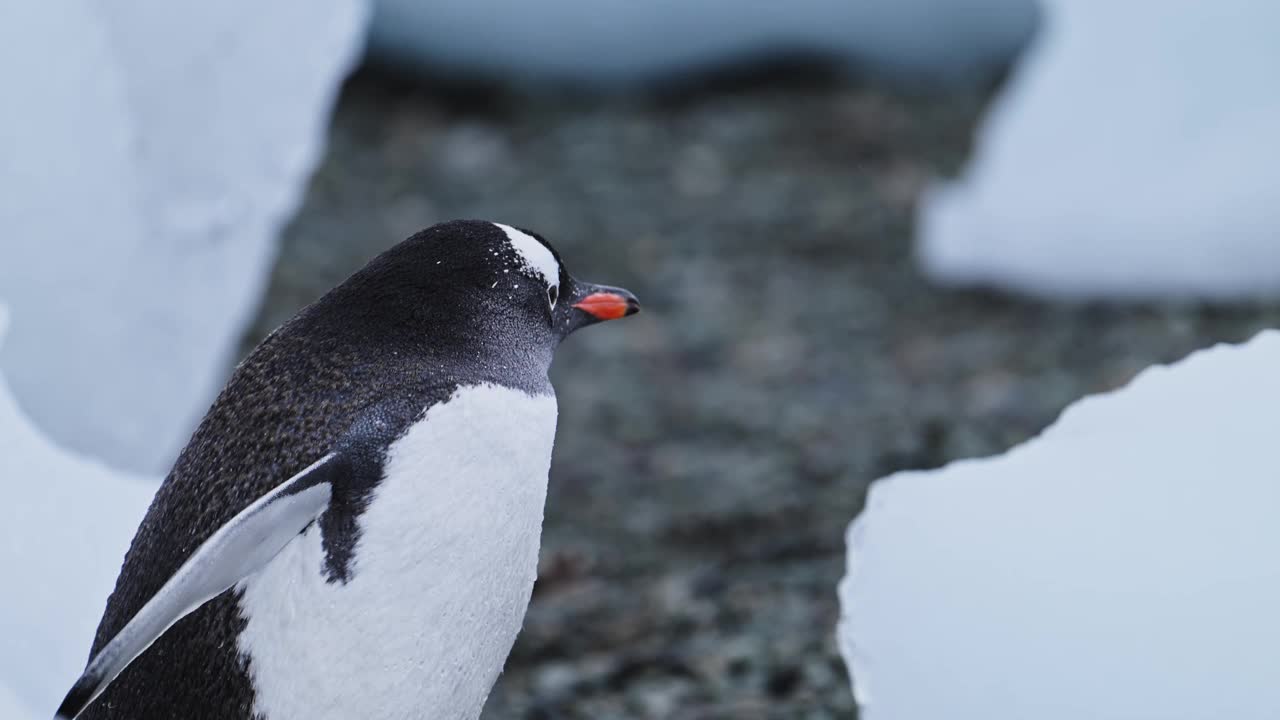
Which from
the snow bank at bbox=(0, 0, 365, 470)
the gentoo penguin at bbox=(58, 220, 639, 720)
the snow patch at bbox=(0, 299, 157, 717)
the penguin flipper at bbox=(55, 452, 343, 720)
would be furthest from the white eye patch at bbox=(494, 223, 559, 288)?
the snow bank at bbox=(0, 0, 365, 470)

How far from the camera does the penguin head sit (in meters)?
1.53

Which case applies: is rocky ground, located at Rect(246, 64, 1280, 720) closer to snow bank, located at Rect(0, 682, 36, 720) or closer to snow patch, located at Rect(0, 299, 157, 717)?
snow patch, located at Rect(0, 299, 157, 717)

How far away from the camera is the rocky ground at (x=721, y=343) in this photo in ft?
9.14

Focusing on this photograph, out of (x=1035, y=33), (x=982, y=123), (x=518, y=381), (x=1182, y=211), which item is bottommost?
(x=518, y=381)

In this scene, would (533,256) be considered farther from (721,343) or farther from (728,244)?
(728,244)

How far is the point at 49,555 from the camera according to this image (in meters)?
1.74

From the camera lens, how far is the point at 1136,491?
1.63 m

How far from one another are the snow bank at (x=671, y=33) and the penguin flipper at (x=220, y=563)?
17.2ft

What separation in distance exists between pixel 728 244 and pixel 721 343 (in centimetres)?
93

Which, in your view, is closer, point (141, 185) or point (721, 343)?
point (141, 185)

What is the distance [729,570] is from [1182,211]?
2.02m

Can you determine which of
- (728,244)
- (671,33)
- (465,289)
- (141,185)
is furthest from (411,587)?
(671,33)

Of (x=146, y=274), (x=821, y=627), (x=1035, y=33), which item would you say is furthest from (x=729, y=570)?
(x=1035, y=33)

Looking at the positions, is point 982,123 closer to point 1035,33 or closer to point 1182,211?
point 1035,33
